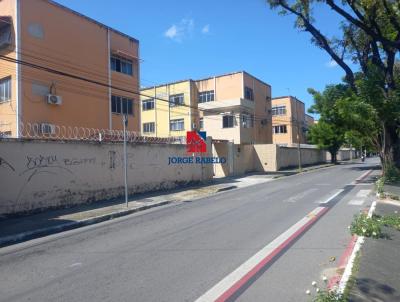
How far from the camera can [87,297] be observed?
5258 mm

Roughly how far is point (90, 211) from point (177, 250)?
6.55 meters

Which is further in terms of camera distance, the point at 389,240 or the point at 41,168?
the point at 41,168

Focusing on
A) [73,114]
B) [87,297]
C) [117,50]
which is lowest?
[87,297]

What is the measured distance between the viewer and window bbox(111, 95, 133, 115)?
28877mm

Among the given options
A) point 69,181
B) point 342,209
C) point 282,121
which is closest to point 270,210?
point 342,209

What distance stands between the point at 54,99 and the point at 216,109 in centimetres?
2223

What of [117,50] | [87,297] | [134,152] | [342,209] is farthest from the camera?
[117,50]

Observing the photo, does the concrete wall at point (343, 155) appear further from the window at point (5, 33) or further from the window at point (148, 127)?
the window at point (5, 33)

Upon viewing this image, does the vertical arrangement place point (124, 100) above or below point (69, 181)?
above

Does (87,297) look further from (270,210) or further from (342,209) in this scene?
(342,209)

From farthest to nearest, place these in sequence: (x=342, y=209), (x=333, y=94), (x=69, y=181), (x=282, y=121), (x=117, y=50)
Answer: (x=282, y=121) → (x=117, y=50) → (x=333, y=94) → (x=69, y=181) → (x=342, y=209)

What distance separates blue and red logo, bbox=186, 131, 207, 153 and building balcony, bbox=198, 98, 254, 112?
17566mm

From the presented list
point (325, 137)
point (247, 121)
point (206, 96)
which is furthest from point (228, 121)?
point (325, 137)

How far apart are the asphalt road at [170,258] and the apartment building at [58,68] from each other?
13.9 m
